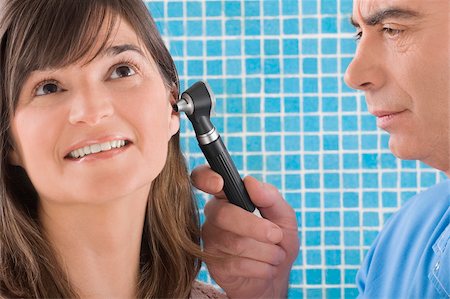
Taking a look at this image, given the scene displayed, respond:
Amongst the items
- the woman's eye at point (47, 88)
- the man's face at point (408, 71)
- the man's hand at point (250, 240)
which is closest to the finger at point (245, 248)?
the man's hand at point (250, 240)

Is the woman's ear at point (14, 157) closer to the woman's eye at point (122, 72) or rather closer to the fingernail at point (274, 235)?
the woman's eye at point (122, 72)

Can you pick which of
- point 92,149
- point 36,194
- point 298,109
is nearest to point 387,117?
point 92,149

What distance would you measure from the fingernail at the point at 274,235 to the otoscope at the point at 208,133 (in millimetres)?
64

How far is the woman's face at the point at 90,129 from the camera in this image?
0.96 metres

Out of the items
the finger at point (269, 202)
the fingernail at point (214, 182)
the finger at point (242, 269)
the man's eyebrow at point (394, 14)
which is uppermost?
the man's eyebrow at point (394, 14)

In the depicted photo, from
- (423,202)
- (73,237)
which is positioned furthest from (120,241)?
(423,202)

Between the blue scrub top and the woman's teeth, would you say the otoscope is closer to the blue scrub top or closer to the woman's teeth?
the woman's teeth

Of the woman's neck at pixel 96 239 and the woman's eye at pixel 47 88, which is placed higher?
the woman's eye at pixel 47 88

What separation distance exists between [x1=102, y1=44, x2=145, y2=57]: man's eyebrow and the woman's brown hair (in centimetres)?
1

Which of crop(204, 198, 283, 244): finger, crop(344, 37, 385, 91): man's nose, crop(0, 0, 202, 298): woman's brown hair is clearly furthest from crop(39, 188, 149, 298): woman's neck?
crop(344, 37, 385, 91): man's nose

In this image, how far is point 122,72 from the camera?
3.39 ft

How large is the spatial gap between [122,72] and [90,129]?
12cm

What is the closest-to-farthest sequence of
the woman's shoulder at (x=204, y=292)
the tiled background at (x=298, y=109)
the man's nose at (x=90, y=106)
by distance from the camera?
the man's nose at (x=90, y=106)
the woman's shoulder at (x=204, y=292)
the tiled background at (x=298, y=109)

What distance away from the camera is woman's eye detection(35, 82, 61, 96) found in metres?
0.98
